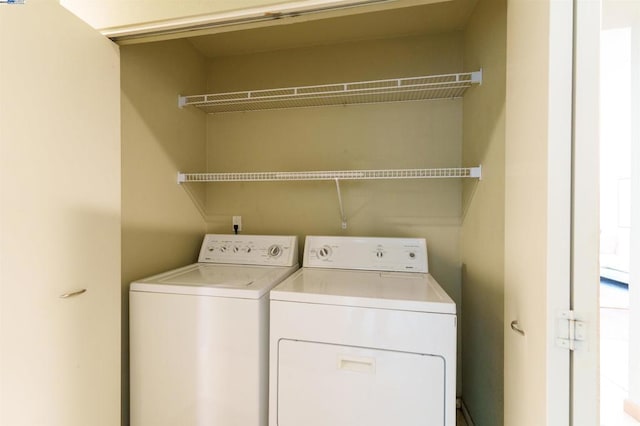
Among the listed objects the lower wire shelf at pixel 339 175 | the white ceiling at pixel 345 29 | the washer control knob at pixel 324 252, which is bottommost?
the washer control knob at pixel 324 252

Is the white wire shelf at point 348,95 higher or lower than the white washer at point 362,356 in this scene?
higher

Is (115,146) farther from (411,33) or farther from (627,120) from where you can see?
(627,120)

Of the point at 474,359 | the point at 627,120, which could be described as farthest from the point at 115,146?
the point at 627,120

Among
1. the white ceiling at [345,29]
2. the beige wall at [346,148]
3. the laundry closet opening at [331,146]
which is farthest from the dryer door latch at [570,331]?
the white ceiling at [345,29]

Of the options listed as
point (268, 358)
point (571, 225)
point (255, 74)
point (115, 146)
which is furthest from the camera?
point (255, 74)

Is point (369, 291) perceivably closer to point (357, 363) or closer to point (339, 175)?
point (357, 363)

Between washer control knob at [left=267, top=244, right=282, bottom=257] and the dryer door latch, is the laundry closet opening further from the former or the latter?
the dryer door latch

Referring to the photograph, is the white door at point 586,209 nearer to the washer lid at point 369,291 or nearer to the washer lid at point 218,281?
the washer lid at point 369,291

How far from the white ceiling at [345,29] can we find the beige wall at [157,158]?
0.32m

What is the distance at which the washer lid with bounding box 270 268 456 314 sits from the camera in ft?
3.92

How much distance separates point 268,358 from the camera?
1383 mm

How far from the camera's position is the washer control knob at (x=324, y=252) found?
6.25ft

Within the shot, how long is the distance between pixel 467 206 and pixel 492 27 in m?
0.96

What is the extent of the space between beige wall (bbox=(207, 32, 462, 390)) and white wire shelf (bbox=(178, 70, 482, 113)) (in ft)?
0.20
